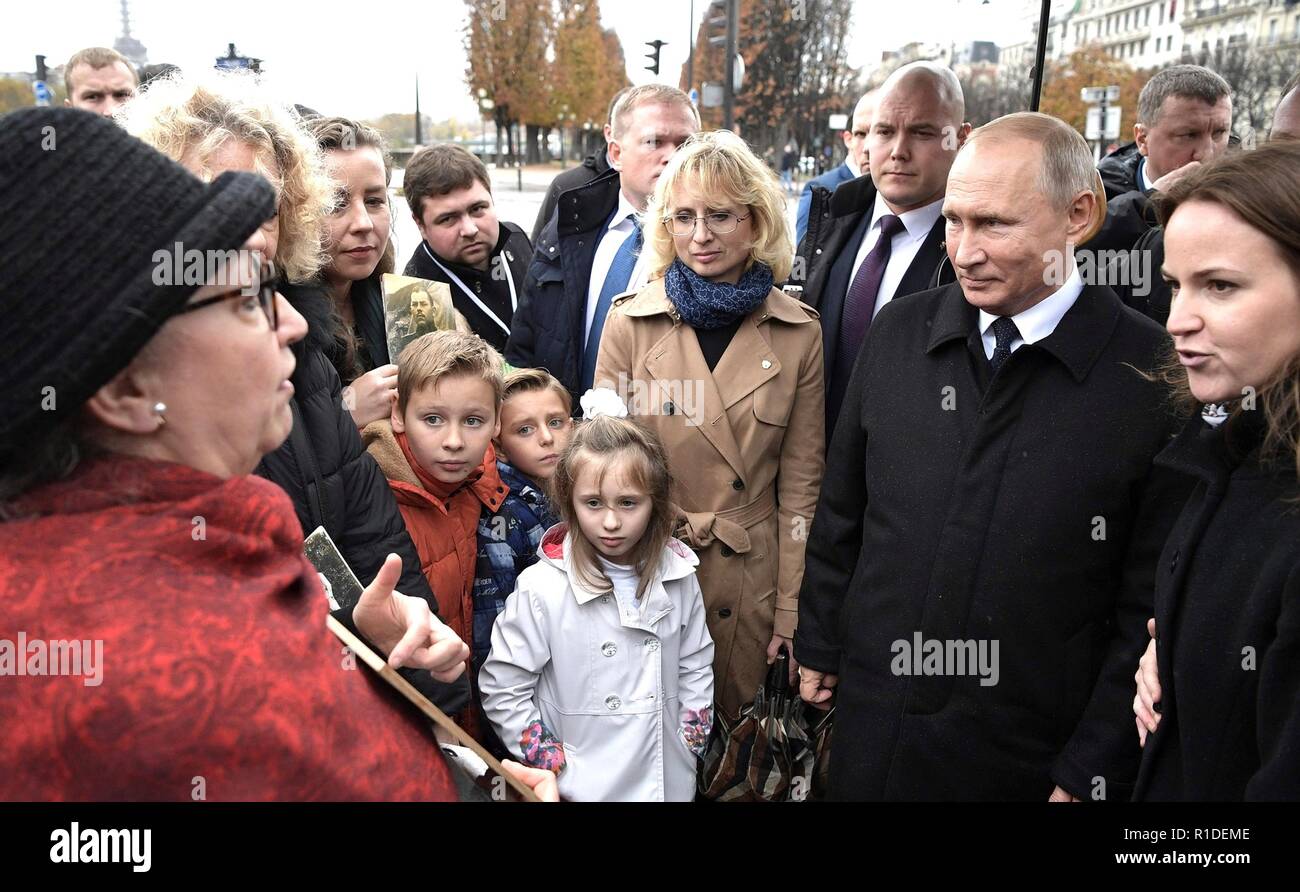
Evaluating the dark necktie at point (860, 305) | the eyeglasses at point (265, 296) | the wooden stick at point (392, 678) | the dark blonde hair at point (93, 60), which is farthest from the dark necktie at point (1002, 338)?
the dark blonde hair at point (93, 60)

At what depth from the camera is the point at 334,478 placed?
237cm

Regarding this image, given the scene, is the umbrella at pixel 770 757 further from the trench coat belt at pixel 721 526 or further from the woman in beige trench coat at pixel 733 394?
the trench coat belt at pixel 721 526

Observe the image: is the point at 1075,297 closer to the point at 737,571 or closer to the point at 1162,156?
the point at 737,571

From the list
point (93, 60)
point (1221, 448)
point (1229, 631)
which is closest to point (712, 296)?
point (1221, 448)

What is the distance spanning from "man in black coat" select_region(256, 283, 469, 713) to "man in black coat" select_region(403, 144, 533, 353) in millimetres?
1720

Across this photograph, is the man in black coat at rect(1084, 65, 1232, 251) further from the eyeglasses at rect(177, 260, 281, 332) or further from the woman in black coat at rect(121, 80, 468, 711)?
the eyeglasses at rect(177, 260, 281, 332)

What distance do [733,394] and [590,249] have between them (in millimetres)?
1392

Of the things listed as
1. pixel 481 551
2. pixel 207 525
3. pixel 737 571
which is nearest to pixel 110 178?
pixel 207 525

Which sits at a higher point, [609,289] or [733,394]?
[609,289]

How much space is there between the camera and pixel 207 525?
1.26 metres

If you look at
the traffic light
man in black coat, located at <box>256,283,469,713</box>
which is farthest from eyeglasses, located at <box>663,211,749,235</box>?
the traffic light

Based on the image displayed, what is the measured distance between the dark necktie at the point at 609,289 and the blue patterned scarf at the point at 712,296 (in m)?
0.82

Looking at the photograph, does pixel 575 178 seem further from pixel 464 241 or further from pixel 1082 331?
pixel 1082 331

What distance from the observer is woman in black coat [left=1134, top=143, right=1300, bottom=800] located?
67.1 inches
